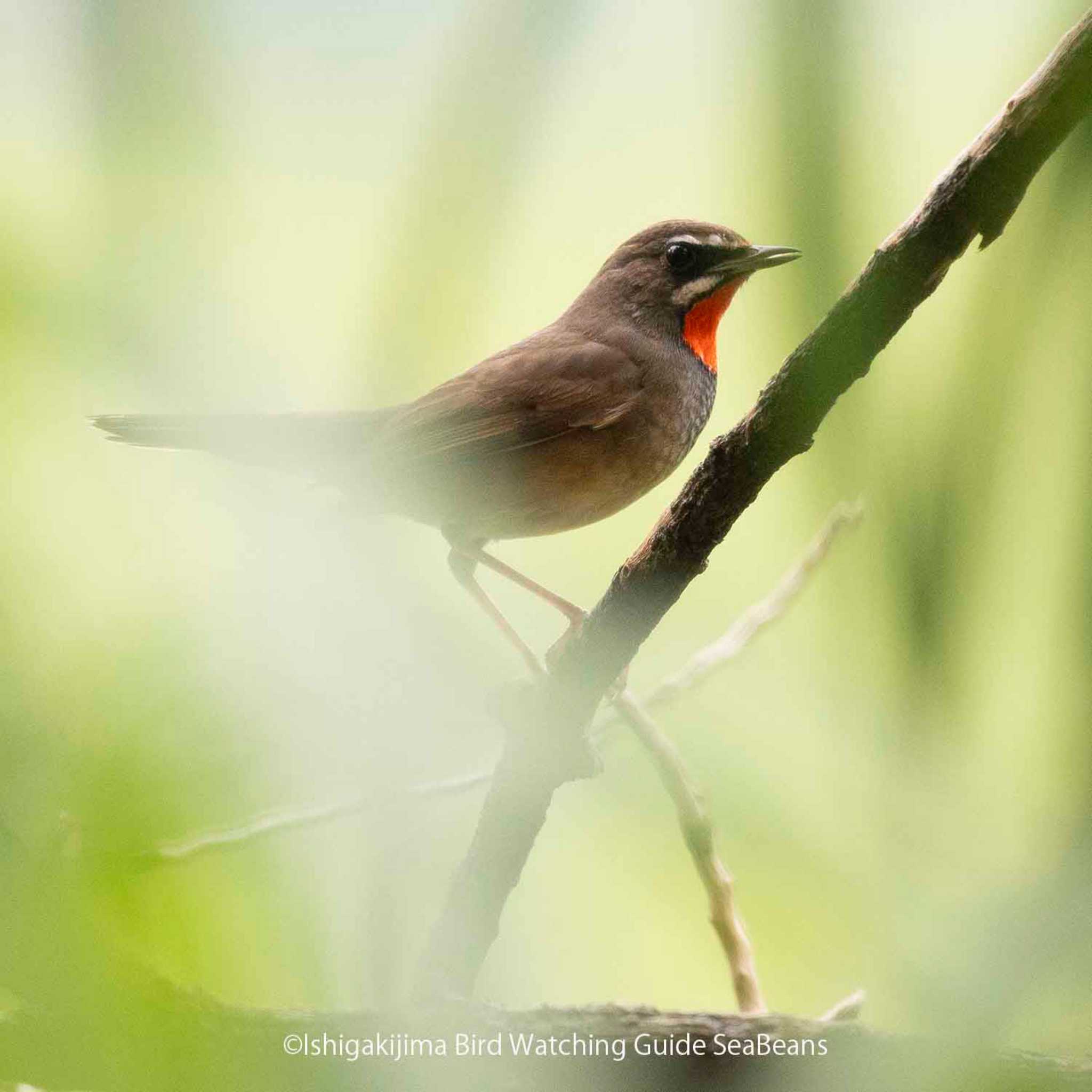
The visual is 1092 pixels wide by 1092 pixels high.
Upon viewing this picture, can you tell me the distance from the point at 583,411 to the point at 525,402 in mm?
180

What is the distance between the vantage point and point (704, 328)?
3.32 metres

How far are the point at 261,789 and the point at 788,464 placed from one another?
0.62m

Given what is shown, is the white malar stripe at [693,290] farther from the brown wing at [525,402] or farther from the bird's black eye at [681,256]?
the brown wing at [525,402]

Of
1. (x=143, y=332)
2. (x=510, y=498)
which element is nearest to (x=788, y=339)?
(x=143, y=332)

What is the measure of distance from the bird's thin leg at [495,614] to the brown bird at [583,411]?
3.07 ft

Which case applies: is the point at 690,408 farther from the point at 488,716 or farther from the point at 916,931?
the point at 916,931

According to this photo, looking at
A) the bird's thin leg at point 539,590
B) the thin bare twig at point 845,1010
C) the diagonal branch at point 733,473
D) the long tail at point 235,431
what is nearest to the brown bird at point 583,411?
the diagonal branch at point 733,473

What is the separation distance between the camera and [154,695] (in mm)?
557

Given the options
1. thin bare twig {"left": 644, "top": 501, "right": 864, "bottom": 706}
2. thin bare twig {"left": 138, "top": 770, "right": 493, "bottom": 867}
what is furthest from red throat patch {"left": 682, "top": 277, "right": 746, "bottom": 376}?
thin bare twig {"left": 138, "top": 770, "right": 493, "bottom": 867}

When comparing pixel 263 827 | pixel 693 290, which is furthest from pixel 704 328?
pixel 263 827

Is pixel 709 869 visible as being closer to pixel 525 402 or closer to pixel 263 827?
pixel 263 827

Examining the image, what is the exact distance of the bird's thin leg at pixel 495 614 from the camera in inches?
36.5

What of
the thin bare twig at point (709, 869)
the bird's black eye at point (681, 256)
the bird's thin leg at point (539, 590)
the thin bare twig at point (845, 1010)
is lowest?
the thin bare twig at point (709, 869)

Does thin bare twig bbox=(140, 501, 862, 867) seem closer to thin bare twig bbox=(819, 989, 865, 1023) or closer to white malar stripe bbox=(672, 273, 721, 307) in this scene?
thin bare twig bbox=(819, 989, 865, 1023)
